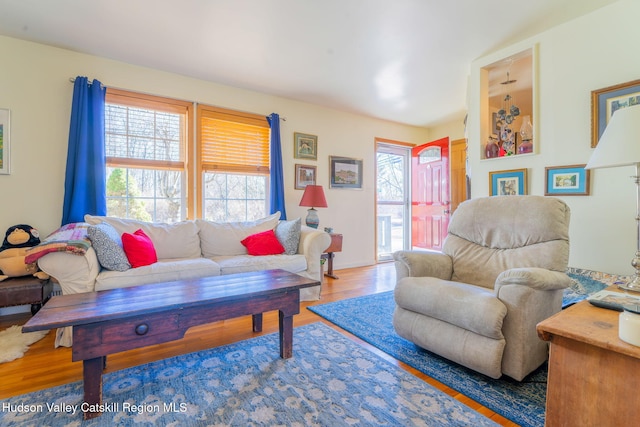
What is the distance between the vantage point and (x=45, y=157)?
2.84 m

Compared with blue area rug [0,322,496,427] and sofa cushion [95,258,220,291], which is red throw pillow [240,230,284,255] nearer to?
sofa cushion [95,258,220,291]

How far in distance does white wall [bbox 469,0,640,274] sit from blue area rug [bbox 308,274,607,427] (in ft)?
1.04

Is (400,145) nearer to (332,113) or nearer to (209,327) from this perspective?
(332,113)

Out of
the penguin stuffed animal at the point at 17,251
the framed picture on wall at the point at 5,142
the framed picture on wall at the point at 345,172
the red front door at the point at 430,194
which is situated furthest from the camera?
the red front door at the point at 430,194

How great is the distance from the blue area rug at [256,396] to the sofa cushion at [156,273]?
27.3 inches

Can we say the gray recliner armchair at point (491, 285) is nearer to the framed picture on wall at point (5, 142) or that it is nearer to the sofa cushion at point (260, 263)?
the sofa cushion at point (260, 263)

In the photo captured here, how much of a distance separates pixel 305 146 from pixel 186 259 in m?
2.28

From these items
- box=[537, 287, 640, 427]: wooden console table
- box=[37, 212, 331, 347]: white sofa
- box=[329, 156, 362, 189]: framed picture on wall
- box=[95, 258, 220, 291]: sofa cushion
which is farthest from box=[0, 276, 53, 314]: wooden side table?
box=[329, 156, 362, 189]: framed picture on wall

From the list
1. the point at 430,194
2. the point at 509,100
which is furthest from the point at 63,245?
the point at 509,100

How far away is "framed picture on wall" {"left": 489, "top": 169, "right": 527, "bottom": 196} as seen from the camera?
2.82 m

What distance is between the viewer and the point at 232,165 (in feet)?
12.5

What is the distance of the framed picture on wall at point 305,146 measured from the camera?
425 cm

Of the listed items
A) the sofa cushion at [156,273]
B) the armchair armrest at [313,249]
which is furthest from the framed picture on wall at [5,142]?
the armchair armrest at [313,249]

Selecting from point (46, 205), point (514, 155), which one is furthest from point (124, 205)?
point (514, 155)
